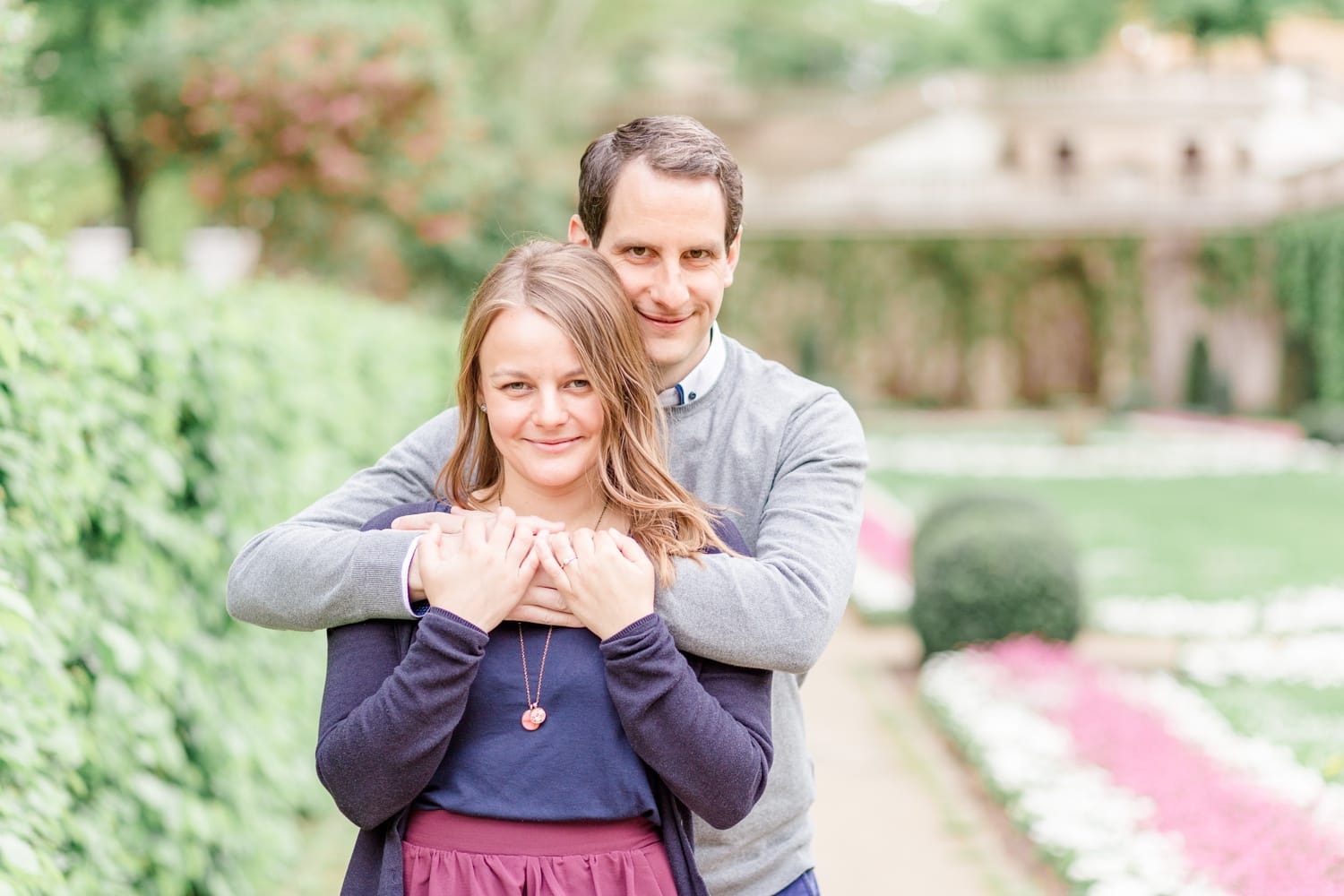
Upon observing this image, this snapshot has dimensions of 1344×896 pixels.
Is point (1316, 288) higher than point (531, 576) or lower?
lower

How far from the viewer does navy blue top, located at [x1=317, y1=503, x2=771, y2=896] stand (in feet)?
5.23

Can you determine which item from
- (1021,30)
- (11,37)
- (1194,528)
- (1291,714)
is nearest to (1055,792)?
(1291,714)

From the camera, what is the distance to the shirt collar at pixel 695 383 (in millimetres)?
1938

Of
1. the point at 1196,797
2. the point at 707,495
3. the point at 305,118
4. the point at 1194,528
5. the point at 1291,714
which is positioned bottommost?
the point at 1194,528

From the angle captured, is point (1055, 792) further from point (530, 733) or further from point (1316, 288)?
point (1316, 288)

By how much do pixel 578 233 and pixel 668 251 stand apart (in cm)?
23

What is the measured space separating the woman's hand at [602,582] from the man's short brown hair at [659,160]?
0.51 metres

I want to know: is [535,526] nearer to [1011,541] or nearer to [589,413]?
[589,413]

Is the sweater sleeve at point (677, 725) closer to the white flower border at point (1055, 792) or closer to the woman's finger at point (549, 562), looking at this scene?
the woman's finger at point (549, 562)

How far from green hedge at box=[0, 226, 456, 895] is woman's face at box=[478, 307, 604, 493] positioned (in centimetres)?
96

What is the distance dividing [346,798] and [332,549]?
1.00 feet

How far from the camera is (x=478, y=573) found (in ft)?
5.32

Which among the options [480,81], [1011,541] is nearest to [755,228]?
[480,81]

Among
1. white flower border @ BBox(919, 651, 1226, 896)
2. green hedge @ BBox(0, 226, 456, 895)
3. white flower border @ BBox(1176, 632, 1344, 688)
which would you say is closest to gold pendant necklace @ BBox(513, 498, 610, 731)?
green hedge @ BBox(0, 226, 456, 895)
